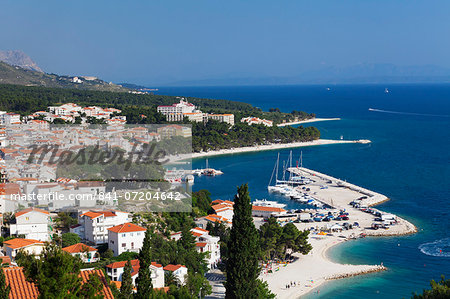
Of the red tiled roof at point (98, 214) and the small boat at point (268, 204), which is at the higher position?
A: the red tiled roof at point (98, 214)

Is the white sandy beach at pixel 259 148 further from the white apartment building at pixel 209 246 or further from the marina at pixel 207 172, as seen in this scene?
the white apartment building at pixel 209 246

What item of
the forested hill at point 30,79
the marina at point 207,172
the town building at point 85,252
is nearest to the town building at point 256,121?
the marina at point 207,172

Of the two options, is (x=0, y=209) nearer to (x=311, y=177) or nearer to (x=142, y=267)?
Answer: (x=142, y=267)

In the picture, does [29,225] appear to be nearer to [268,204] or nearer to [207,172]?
[268,204]

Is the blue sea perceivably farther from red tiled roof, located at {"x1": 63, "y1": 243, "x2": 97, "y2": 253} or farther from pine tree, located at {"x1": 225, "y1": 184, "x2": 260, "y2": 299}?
red tiled roof, located at {"x1": 63, "y1": 243, "x2": 97, "y2": 253}

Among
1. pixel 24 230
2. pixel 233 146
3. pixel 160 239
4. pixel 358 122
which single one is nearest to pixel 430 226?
pixel 160 239

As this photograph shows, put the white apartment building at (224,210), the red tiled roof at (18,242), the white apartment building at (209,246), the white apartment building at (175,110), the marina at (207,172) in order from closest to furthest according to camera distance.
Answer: the red tiled roof at (18,242) → the white apartment building at (209,246) → the white apartment building at (224,210) → the marina at (207,172) → the white apartment building at (175,110)

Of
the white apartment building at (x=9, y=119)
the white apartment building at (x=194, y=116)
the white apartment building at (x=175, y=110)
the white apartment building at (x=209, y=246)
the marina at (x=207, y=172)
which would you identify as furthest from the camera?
the white apartment building at (x=175, y=110)
